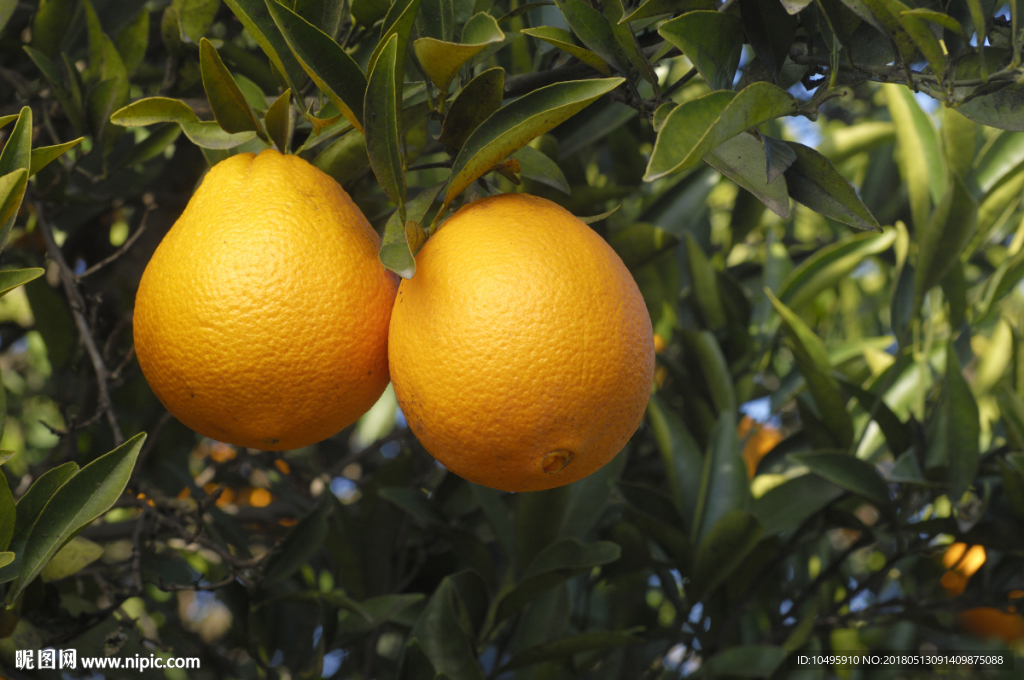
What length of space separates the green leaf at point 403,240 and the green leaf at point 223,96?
212 millimetres

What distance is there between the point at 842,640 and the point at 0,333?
1997 millimetres

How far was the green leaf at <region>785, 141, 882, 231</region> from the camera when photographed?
708 millimetres

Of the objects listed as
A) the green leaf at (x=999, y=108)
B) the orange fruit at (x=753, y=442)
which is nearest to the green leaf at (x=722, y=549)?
the orange fruit at (x=753, y=442)

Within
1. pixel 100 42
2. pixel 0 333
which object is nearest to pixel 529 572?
pixel 100 42

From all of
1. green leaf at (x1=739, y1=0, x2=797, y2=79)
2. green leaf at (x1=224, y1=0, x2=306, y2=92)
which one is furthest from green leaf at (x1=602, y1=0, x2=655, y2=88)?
green leaf at (x1=224, y1=0, x2=306, y2=92)

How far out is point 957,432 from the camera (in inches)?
48.8

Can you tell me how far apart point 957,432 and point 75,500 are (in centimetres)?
129

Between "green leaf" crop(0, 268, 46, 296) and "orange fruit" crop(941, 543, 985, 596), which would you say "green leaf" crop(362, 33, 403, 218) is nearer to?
"green leaf" crop(0, 268, 46, 296)

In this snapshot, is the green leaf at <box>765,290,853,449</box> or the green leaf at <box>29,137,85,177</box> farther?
the green leaf at <box>765,290,853,449</box>

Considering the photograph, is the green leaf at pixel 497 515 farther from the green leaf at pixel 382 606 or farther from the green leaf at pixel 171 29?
the green leaf at pixel 171 29

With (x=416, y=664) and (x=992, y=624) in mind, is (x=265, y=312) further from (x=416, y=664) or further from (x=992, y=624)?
(x=992, y=624)

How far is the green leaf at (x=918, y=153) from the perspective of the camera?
136 cm

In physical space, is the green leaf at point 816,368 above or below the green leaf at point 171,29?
below

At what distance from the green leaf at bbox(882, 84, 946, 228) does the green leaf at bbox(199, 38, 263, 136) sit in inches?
44.7
